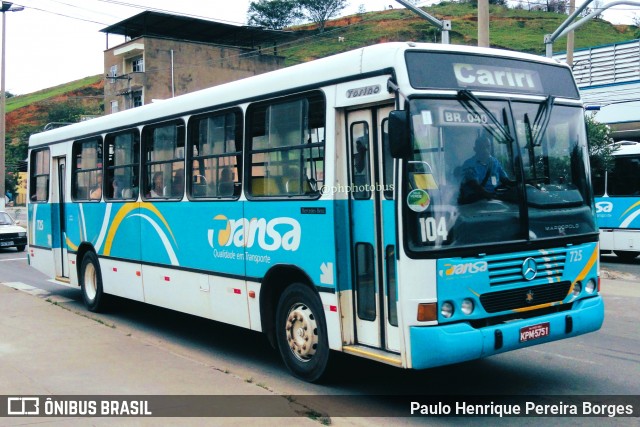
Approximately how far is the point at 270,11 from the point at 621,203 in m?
94.4

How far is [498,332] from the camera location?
20.9 feet

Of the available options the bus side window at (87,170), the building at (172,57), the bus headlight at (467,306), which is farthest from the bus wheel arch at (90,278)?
the building at (172,57)

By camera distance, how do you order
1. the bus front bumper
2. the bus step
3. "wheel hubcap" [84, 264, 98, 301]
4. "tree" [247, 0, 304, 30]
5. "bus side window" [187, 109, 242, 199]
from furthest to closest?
"tree" [247, 0, 304, 30], "wheel hubcap" [84, 264, 98, 301], "bus side window" [187, 109, 242, 199], the bus step, the bus front bumper

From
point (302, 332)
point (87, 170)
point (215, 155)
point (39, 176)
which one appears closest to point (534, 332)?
point (302, 332)

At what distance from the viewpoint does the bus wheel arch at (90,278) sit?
495 inches

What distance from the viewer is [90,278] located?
42.6 ft

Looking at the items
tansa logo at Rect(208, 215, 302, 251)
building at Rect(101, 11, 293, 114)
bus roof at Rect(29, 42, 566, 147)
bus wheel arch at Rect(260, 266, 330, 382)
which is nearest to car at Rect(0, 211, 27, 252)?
bus roof at Rect(29, 42, 566, 147)

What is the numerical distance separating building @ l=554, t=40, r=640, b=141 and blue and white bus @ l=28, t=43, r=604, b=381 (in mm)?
21016

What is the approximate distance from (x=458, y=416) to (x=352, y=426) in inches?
39.1

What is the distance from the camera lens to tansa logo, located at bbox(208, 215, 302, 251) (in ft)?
25.5

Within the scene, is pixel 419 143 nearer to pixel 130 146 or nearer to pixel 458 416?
pixel 458 416

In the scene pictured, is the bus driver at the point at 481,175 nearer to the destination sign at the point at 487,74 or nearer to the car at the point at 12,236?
the destination sign at the point at 487,74

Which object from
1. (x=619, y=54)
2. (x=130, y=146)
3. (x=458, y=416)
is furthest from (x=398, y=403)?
(x=619, y=54)

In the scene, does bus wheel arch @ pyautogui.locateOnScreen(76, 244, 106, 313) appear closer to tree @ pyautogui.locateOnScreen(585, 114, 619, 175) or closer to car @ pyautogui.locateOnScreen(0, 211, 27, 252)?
tree @ pyautogui.locateOnScreen(585, 114, 619, 175)
